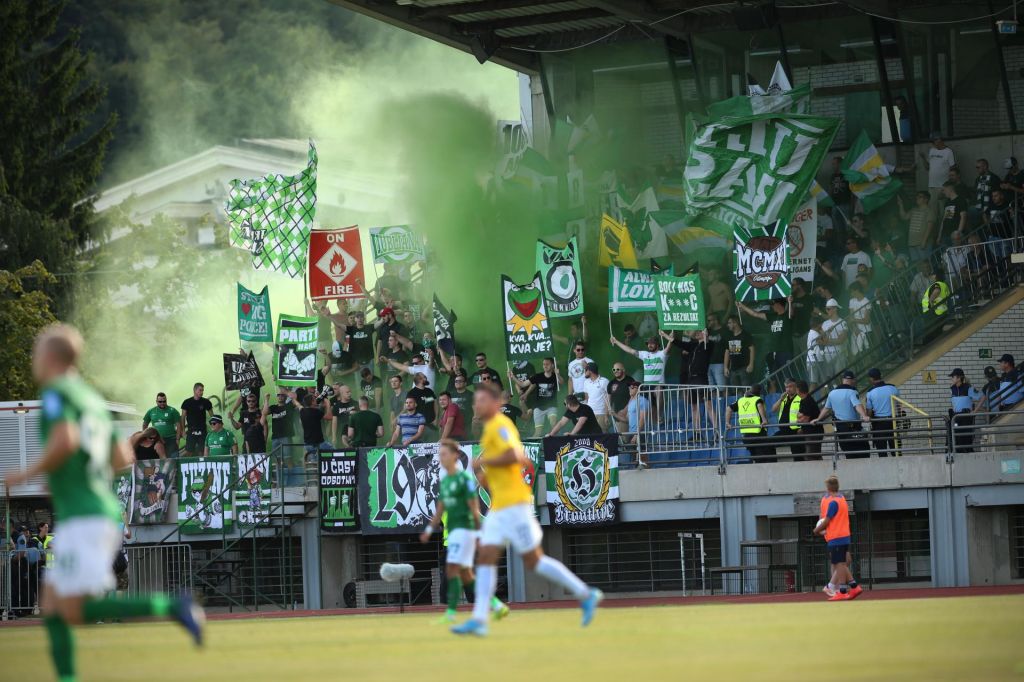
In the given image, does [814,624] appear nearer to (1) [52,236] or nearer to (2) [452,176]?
(2) [452,176]

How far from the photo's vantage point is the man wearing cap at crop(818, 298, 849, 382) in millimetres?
28031

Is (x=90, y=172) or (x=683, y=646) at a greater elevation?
(x=90, y=172)

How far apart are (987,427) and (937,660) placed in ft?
49.2

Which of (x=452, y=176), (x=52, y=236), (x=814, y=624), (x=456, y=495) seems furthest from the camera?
(x=52, y=236)

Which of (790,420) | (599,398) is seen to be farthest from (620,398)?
(790,420)

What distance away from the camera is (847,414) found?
85.9 feet

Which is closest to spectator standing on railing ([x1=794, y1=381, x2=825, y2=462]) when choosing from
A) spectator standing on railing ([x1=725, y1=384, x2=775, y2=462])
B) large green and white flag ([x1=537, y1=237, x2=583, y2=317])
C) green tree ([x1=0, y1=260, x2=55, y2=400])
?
spectator standing on railing ([x1=725, y1=384, x2=775, y2=462])

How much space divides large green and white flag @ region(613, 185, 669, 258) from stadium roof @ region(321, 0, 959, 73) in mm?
4341

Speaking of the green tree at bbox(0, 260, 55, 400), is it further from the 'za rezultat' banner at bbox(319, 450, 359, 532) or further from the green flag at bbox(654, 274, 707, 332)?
the green flag at bbox(654, 274, 707, 332)

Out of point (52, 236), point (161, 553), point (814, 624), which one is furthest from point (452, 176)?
point (814, 624)

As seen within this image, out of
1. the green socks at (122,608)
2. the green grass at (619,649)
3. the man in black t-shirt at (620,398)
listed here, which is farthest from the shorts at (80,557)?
the man in black t-shirt at (620,398)

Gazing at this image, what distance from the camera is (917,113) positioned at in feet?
113

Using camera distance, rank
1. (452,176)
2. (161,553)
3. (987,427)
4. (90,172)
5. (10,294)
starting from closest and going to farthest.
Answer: (987,427) → (161,553) → (452,176) → (10,294) → (90,172)

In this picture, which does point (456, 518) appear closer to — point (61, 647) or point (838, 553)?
point (838, 553)
